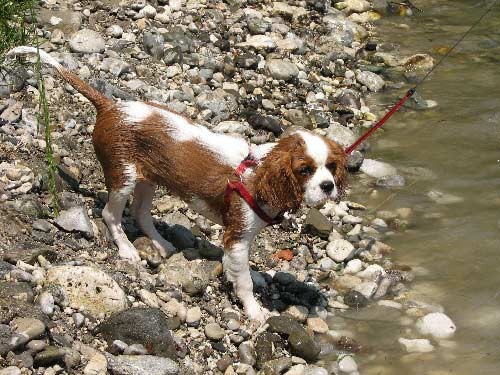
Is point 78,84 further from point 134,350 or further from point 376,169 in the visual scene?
point 376,169

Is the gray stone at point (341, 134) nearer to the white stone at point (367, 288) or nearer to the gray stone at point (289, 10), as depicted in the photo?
the white stone at point (367, 288)

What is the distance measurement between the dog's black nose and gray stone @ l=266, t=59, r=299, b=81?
177 inches

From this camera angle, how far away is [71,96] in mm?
A: 7773

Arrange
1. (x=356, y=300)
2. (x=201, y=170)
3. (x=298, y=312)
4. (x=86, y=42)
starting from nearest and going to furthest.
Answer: (x=201, y=170)
(x=298, y=312)
(x=356, y=300)
(x=86, y=42)

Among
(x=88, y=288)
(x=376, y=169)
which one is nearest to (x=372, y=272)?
(x=376, y=169)

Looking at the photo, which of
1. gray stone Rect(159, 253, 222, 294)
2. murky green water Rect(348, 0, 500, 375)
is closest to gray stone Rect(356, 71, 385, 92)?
murky green water Rect(348, 0, 500, 375)

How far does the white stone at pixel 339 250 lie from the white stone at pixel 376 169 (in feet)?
5.07

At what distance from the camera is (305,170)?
17.9 feet

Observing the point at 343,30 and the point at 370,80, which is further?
the point at 343,30

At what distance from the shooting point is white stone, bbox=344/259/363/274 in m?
6.84

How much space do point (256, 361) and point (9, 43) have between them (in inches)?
145

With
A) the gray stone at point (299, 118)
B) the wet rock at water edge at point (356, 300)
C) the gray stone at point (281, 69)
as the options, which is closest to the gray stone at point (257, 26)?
the gray stone at point (281, 69)

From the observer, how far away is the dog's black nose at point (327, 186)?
17.6 feet

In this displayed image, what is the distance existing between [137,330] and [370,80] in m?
6.51
